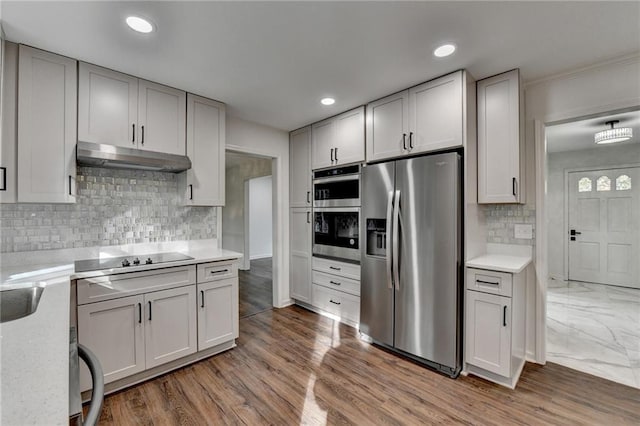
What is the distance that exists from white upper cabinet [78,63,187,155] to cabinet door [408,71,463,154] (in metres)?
2.22

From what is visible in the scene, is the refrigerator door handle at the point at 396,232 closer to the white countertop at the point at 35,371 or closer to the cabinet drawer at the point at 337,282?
the cabinet drawer at the point at 337,282

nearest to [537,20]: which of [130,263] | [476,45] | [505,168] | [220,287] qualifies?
[476,45]

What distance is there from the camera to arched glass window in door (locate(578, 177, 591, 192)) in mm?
5223

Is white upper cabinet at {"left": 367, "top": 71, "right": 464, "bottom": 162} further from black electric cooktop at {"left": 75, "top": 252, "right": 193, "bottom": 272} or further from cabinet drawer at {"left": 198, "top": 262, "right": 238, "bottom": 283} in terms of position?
black electric cooktop at {"left": 75, "top": 252, "right": 193, "bottom": 272}

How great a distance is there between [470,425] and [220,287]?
2177 millimetres

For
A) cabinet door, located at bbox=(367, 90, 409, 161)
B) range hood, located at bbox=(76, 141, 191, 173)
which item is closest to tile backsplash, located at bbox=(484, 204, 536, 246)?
cabinet door, located at bbox=(367, 90, 409, 161)

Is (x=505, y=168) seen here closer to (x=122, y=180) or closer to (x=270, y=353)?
(x=270, y=353)

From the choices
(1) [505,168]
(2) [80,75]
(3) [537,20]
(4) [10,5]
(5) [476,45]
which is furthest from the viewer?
(1) [505,168]

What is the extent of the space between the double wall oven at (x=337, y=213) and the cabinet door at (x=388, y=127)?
1.17ft

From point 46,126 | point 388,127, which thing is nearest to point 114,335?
point 46,126

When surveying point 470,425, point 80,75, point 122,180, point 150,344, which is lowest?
point 470,425

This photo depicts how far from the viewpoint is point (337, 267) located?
3432 millimetres

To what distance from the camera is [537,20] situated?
179cm

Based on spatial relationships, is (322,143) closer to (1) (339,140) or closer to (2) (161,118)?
(1) (339,140)
